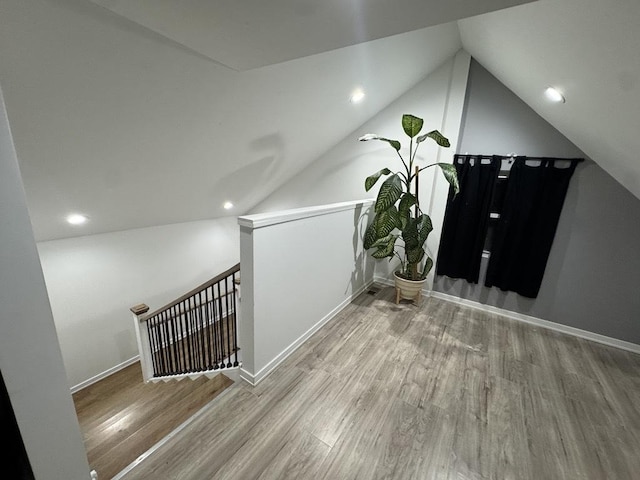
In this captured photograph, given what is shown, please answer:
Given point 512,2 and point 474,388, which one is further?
point 474,388

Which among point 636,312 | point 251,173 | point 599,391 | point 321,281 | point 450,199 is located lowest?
point 599,391

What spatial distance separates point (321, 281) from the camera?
2.45 m

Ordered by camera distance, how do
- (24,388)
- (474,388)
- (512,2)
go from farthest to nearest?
(474,388) < (512,2) < (24,388)

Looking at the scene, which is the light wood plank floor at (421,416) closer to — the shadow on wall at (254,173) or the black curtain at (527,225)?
the black curtain at (527,225)

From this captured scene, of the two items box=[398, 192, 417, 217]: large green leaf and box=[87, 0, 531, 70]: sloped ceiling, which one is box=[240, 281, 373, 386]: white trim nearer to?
box=[398, 192, 417, 217]: large green leaf

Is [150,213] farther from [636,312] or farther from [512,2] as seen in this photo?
[636,312]

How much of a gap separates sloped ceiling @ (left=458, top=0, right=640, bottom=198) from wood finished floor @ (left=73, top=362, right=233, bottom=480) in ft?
10.5

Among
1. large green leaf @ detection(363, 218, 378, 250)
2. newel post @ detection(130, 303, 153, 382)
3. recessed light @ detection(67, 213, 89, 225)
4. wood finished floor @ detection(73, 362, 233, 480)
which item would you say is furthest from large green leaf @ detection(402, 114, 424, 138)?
recessed light @ detection(67, 213, 89, 225)

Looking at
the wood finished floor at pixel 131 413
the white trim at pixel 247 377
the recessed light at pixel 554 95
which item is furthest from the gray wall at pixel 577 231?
the wood finished floor at pixel 131 413

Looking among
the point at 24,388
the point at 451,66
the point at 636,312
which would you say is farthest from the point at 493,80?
the point at 24,388

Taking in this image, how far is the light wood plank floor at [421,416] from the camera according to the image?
1.39 meters

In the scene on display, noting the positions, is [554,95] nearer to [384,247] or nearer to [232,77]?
[384,247]

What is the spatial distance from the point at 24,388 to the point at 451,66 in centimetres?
398

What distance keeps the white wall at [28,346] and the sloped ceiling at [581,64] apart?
203 centimetres
